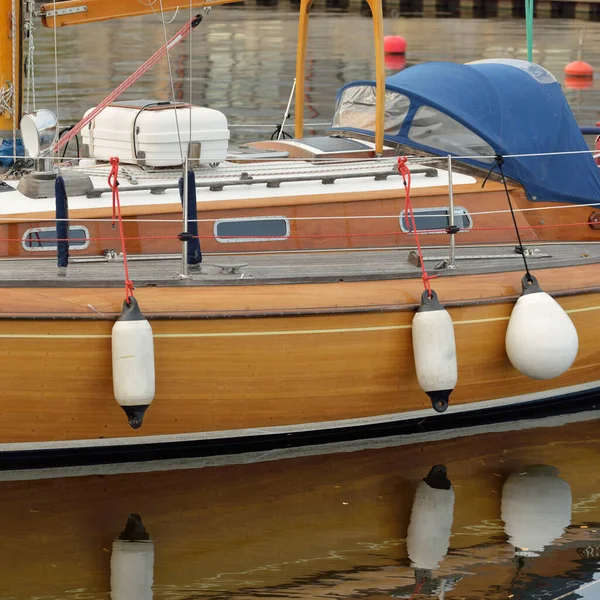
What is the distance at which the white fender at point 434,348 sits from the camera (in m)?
8.23

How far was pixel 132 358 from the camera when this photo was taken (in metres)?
7.59

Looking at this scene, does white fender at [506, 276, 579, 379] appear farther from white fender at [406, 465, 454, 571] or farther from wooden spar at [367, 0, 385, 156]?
wooden spar at [367, 0, 385, 156]

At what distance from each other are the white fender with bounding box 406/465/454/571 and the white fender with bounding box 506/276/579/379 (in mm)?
960

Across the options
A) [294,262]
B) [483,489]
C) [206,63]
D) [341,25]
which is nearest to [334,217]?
[294,262]

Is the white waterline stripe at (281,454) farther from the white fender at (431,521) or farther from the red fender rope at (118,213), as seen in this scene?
the red fender rope at (118,213)

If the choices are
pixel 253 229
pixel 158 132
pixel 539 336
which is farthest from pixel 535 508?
pixel 158 132

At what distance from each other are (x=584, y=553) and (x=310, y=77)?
78.8 feet

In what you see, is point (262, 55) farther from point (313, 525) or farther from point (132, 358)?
point (313, 525)

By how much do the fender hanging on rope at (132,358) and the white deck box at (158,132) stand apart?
6.99ft

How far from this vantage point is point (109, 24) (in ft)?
145

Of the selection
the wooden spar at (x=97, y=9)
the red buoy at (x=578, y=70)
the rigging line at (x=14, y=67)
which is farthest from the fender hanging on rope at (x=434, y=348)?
the red buoy at (x=578, y=70)

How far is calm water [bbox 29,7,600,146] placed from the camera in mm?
25891

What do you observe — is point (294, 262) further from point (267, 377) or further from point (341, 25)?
point (341, 25)

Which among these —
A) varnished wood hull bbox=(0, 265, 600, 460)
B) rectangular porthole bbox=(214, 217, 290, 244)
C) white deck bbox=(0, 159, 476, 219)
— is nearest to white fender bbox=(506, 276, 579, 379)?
varnished wood hull bbox=(0, 265, 600, 460)
